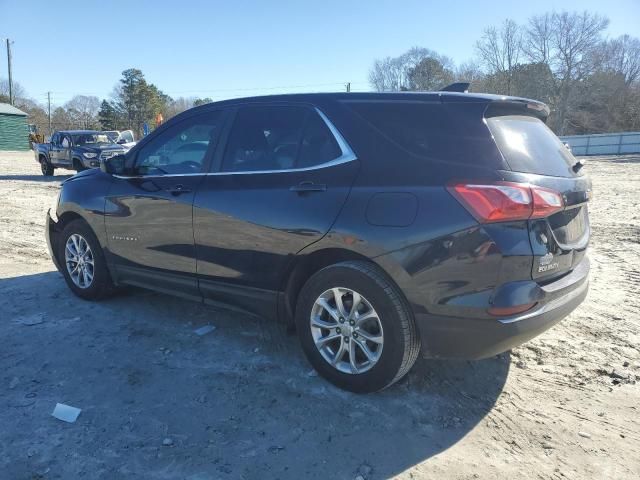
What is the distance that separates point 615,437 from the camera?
2777mm

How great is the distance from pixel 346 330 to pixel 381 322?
0.27 metres

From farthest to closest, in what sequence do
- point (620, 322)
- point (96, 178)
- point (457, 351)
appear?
1. point (96, 178)
2. point (620, 322)
3. point (457, 351)

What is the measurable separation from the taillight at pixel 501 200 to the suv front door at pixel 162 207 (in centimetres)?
202

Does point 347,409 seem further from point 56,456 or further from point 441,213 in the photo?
point 56,456

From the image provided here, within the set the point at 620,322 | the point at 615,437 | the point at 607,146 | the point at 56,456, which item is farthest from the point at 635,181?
the point at 607,146

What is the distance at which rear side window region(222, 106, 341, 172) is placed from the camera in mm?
3291

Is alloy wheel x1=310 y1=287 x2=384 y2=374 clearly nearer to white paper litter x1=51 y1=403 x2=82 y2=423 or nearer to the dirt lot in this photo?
the dirt lot

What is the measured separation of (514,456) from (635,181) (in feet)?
55.8

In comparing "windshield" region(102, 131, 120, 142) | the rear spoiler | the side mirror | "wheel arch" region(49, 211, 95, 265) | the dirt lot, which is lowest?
the dirt lot

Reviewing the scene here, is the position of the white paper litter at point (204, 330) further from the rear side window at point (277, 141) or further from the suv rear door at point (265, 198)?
the rear side window at point (277, 141)

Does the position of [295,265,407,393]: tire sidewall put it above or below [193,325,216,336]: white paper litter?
above

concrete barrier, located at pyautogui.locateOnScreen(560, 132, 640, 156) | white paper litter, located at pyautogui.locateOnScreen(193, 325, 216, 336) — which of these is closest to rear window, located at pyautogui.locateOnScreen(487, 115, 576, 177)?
white paper litter, located at pyautogui.locateOnScreen(193, 325, 216, 336)

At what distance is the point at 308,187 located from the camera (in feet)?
10.5

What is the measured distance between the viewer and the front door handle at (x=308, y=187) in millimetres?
3149
